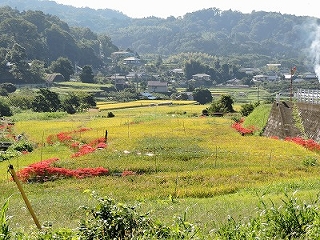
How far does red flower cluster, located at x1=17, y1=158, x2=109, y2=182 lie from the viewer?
75.9 feet

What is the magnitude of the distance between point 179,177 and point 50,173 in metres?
7.19

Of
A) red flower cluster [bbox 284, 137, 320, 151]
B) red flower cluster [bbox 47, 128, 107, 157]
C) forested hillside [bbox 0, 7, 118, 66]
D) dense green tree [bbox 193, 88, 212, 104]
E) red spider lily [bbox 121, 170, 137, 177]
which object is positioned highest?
forested hillside [bbox 0, 7, 118, 66]

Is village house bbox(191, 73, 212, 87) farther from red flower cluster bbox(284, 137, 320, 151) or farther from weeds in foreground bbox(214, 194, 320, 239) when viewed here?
weeds in foreground bbox(214, 194, 320, 239)

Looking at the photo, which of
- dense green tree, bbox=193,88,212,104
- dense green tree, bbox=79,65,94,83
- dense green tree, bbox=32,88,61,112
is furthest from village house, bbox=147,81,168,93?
dense green tree, bbox=32,88,61,112

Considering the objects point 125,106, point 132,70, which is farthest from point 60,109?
point 132,70

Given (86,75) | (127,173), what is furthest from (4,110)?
(86,75)

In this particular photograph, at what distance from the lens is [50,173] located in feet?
77.5

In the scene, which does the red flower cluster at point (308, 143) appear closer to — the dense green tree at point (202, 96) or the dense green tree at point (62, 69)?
the dense green tree at point (202, 96)

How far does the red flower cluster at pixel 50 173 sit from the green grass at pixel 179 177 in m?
0.66

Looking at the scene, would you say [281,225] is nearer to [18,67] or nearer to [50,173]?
[50,173]

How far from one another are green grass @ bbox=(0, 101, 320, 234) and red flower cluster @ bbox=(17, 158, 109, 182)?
658 mm

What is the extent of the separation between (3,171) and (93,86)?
84.1 meters

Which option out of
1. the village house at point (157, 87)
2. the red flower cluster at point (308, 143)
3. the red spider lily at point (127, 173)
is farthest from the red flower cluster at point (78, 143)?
the village house at point (157, 87)

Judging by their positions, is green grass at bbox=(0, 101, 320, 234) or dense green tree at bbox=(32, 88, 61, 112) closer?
green grass at bbox=(0, 101, 320, 234)
